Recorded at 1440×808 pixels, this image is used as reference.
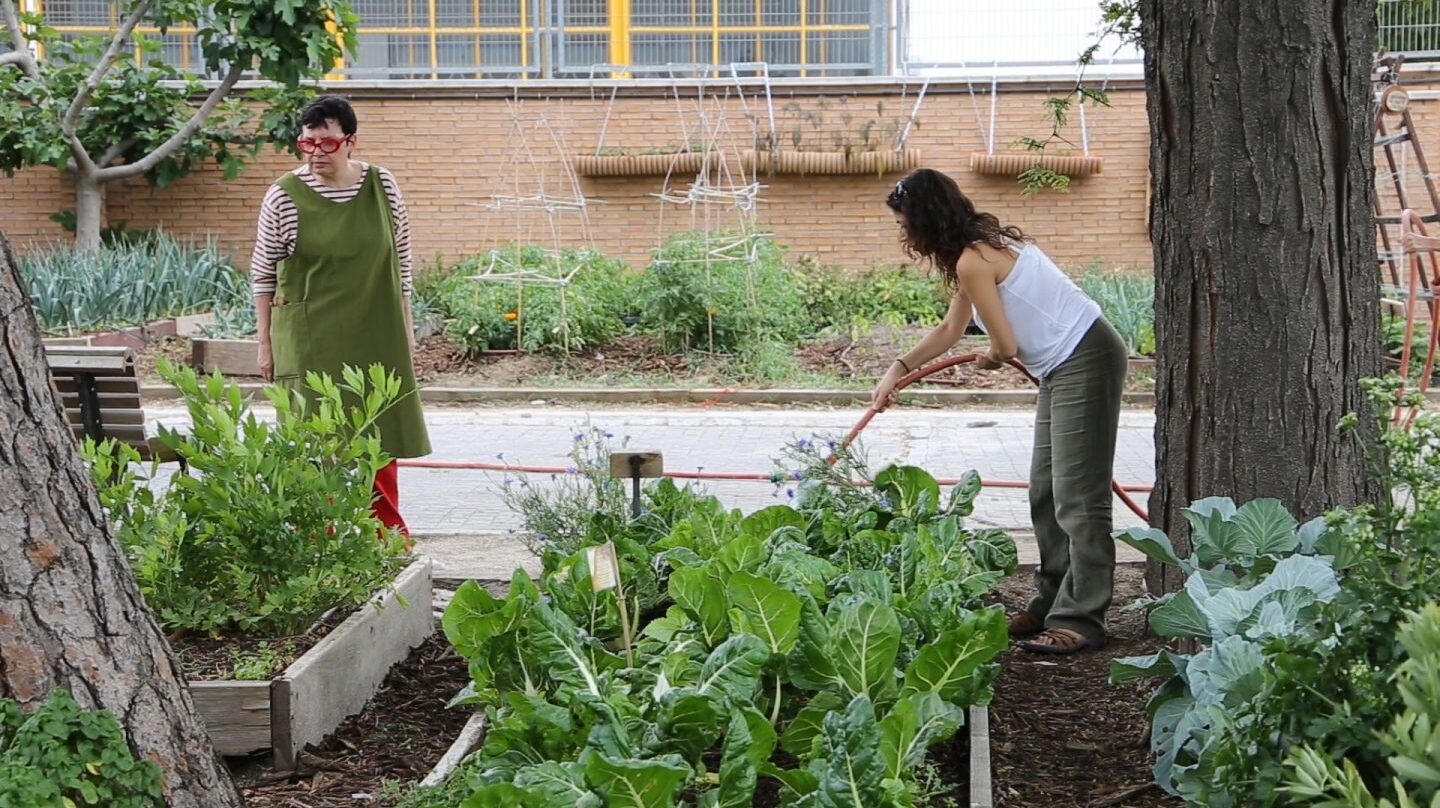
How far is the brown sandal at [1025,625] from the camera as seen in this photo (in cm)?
471

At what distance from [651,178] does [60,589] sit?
50.7 feet

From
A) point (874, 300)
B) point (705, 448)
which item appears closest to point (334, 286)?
point (705, 448)

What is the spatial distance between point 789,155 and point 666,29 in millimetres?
4072

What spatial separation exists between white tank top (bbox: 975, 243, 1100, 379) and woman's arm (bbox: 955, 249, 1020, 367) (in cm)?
5

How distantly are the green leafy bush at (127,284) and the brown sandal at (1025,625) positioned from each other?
37.6 ft

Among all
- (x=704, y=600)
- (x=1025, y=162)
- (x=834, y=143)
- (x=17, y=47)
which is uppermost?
(x=17, y=47)

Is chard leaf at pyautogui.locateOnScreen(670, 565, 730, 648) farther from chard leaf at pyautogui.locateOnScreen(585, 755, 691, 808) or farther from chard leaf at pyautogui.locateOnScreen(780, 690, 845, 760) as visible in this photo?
chard leaf at pyautogui.locateOnScreen(585, 755, 691, 808)

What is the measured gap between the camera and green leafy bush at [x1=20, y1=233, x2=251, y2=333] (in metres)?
14.0

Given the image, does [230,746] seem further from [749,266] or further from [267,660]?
[749,266]

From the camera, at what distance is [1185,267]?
3.77 metres

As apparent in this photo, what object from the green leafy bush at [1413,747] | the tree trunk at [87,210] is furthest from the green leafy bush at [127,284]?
the green leafy bush at [1413,747]

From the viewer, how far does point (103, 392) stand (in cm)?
522

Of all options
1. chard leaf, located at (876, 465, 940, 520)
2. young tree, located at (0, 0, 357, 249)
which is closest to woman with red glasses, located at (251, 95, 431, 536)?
chard leaf, located at (876, 465, 940, 520)

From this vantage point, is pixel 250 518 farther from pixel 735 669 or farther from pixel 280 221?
pixel 280 221
